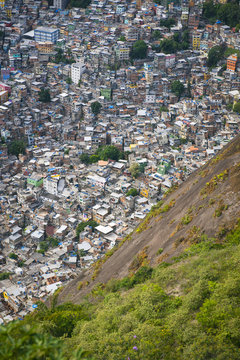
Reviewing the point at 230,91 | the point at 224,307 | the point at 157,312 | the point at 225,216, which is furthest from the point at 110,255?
the point at 230,91

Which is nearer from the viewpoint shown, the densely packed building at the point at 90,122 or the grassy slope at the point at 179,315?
the grassy slope at the point at 179,315

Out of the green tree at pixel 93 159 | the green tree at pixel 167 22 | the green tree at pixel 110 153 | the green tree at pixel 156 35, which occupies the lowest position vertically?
the green tree at pixel 93 159

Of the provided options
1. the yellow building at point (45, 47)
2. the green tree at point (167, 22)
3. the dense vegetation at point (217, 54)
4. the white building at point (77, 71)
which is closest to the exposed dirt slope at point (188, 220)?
the white building at point (77, 71)

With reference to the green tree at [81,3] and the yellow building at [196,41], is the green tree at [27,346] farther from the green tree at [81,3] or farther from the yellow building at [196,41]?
the green tree at [81,3]

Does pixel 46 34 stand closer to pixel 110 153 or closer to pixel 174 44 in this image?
pixel 174 44

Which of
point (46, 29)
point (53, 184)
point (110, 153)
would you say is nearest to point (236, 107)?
point (110, 153)
